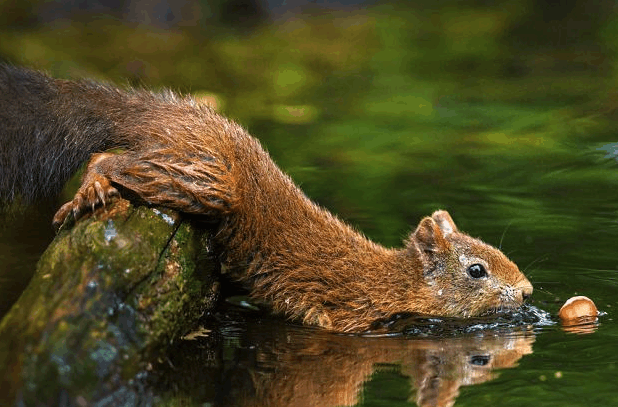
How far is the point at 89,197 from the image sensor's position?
7301 millimetres

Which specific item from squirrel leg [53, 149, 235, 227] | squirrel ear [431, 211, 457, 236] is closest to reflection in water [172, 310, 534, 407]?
squirrel leg [53, 149, 235, 227]

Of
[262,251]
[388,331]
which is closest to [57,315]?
[262,251]

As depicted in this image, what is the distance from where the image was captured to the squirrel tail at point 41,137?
8.35 metres

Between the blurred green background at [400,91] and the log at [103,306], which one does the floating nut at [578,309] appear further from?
the log at [103,306]

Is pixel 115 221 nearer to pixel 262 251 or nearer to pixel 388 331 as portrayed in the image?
pixel 262 251

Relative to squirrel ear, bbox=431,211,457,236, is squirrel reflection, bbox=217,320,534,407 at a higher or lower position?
lower

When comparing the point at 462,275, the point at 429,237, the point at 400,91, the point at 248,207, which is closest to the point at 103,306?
the point at 248,207

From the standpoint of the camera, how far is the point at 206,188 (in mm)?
7812

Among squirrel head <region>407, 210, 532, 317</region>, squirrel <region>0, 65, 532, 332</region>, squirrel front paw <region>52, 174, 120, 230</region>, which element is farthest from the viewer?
squirrel head <region>407, 210, 532, 317</region>

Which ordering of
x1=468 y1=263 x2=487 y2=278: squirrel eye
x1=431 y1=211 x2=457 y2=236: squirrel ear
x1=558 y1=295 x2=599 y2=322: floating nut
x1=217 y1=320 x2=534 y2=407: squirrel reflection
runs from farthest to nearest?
x1=431 y1=211 x2=457 y2=236: squirrel ear → x1=468 y1=263 x2=487 y2=278: squirrel eye → x1=558 y1=295 x2=599 y2=322: floating nut → x1=217 y1=320 x2=534 y2=407: squirrel reflection

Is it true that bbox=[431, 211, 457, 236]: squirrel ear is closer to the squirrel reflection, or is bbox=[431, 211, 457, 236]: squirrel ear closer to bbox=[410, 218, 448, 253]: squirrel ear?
bbox=[410, 218, 448, 253]: squirrel ear

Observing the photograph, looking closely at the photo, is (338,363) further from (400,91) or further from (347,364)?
(400,91)

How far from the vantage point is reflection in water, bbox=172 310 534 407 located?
6750mm

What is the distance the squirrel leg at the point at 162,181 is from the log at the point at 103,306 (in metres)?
0.12
